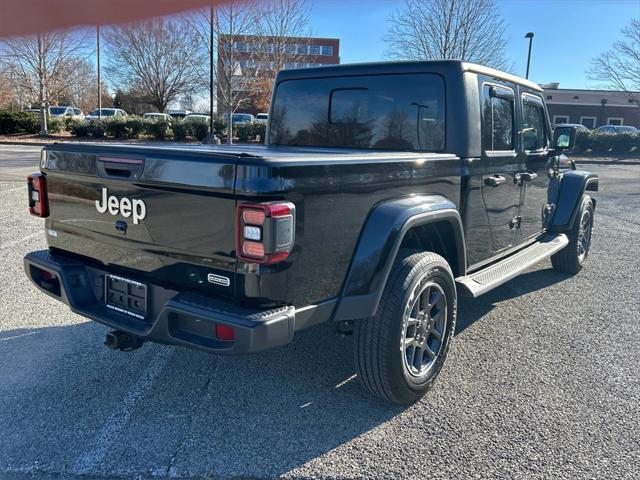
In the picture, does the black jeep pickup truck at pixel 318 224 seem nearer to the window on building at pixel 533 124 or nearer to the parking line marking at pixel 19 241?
the window on building at pixel 533 124

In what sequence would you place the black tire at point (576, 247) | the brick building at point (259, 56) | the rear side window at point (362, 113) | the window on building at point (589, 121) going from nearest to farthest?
the rear side window at point (362, 113) < the black tire at point (576, 247) < the brick building at point (259, 56) < the window on building at point (589, 121)

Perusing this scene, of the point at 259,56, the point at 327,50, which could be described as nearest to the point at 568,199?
the point at 259,56

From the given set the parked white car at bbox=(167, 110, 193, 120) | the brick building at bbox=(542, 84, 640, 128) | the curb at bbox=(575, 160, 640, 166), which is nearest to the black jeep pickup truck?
the curb at bbox=(575, 160, 640, 166)

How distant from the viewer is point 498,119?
4.11 m

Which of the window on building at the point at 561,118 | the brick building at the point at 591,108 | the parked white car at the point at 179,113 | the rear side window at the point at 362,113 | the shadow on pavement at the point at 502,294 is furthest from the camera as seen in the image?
the brick building at the point at 591,108

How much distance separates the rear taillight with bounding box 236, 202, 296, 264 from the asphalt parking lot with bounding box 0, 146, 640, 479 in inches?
42.0

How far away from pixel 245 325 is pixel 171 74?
40828 millimetres

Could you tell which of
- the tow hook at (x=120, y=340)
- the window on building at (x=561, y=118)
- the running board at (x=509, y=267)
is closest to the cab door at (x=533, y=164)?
the running board at (x=509, y=267)

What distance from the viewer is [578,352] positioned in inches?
155

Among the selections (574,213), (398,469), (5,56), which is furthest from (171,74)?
(398,469)

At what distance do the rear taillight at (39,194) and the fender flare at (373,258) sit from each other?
6.37 ft

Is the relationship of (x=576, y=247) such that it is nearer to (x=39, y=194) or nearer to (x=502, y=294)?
(x=502, y=294)

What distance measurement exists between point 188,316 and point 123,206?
733mm

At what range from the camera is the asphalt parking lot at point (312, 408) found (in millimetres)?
2574
